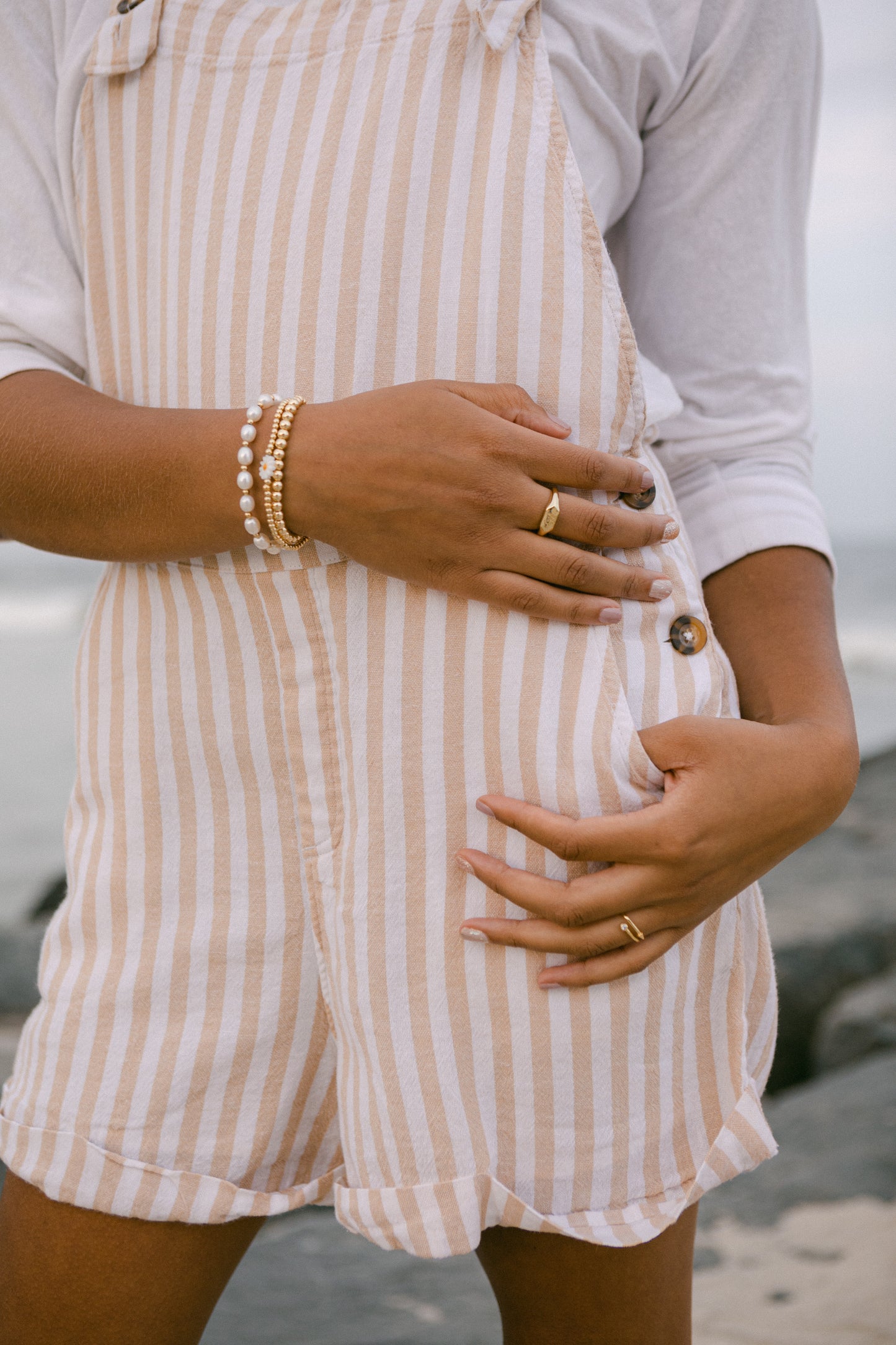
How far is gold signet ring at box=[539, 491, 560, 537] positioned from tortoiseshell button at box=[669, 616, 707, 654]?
129 mm

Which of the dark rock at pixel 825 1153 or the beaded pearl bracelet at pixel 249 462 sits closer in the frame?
the beaded pearl bracelet at pixel 249 462

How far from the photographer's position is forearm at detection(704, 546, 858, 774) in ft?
2.69

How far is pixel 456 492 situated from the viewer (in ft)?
2.18

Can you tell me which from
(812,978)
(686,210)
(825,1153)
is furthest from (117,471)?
(812,978)

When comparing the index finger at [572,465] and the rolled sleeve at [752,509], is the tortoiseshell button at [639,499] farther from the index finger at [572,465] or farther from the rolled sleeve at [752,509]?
the rolled sleeve at [752,509]

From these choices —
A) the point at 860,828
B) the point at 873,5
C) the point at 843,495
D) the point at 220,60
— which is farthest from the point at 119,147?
the point at 843,495

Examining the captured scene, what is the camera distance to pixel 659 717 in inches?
28.6

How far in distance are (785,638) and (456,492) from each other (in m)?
0.34

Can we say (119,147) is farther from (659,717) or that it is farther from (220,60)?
(659,717)

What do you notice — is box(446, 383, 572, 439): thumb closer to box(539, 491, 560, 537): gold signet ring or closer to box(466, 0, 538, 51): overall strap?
box(539, 491, 560, 537): gold signet ring

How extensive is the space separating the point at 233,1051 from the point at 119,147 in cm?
63

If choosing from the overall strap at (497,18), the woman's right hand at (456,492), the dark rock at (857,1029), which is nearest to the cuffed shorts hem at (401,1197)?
the woman's right hand at (456,492)

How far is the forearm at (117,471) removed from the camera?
2.27ft

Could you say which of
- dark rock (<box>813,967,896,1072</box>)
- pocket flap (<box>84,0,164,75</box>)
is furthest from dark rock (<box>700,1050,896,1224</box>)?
pocket flap (<box>84,0,164,75</box>)
